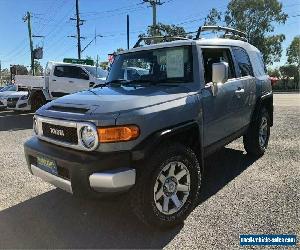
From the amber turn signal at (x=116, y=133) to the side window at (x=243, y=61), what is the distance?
276cm

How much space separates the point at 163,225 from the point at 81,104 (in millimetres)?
1520

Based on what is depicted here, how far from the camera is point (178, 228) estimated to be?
3898 millimetres

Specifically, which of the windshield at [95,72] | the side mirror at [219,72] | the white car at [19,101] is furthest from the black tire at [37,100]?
the side mirror at [219,72]

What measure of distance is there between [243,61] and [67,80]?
9.80 metres

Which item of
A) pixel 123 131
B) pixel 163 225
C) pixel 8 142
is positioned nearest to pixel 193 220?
pixel 163 225

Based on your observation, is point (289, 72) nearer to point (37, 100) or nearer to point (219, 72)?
point (37, 100)

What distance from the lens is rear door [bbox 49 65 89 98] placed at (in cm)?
1427

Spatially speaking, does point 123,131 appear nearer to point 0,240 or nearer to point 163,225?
point 163,225

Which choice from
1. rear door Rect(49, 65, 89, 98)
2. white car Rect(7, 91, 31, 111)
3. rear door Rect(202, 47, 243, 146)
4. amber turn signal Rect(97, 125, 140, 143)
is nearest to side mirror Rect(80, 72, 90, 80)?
rear door Rect(49, 65, 89, 98)

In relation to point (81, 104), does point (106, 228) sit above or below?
below

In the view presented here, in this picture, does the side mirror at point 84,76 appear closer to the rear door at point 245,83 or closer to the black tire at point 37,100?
the black tire at point 37,100

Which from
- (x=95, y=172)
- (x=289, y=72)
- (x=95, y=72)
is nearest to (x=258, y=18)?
(x=289, y=72)

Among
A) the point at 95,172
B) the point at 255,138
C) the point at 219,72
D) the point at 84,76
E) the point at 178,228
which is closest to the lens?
the point at 95,172

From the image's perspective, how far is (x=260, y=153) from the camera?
6.42 metres
